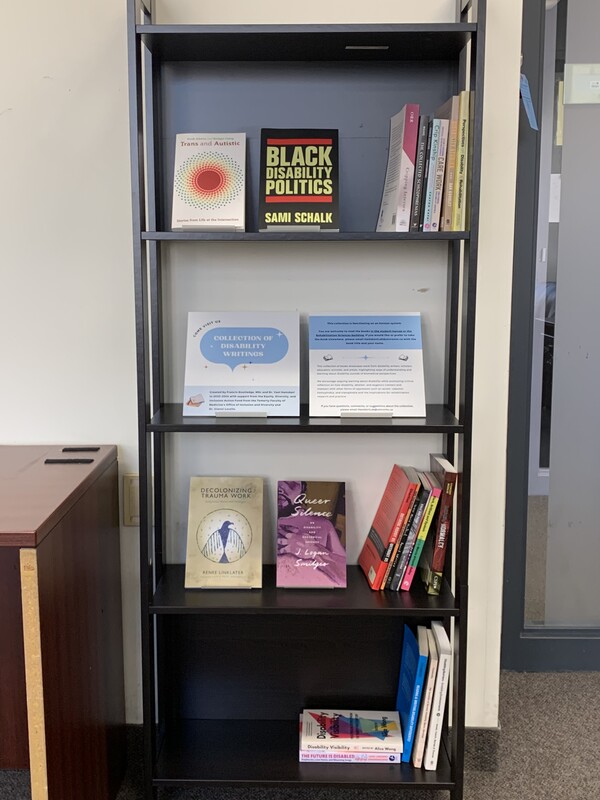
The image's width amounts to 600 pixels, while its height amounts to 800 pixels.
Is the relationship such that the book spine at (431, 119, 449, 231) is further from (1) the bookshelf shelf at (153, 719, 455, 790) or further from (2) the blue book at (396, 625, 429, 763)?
(1) the bookshelf shelf at (153, 719, 455, 790)

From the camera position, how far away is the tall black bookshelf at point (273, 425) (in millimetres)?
1683

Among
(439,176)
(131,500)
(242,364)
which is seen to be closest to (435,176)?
(439,176)

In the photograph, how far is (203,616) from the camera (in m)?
2.05

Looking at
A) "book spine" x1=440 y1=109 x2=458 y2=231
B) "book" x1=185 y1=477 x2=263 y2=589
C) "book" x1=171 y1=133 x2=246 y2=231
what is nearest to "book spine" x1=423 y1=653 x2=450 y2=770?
"book" x1=185 y1=477 x2=263 y2=589

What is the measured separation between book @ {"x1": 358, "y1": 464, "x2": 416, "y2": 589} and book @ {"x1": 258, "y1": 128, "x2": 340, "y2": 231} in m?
0.62

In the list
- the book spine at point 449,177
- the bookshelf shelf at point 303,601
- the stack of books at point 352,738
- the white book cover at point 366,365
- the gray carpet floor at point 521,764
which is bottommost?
the gray carpet floor at point 521,764

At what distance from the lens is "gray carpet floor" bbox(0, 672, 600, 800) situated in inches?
78.0

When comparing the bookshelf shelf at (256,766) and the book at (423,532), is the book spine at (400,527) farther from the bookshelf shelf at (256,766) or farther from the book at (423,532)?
the bookshelf shelf at (256,766)

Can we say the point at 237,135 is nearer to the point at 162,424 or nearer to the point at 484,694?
the point at 162,424

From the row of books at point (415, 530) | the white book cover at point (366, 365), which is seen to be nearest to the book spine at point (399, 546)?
the row of books at point (415, 530)

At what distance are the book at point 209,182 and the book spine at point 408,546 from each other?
76 cm

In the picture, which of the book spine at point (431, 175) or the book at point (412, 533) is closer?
the book spine at point (431, 175)

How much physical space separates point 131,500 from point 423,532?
74 centimetres

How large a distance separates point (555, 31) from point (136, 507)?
1725mm
